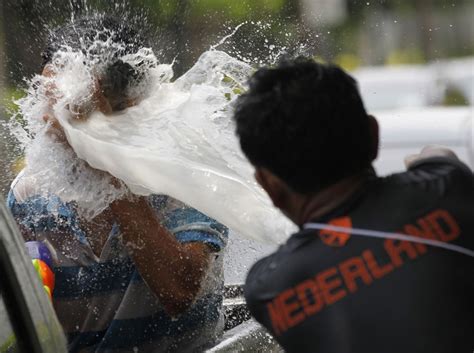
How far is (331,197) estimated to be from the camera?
196 cm

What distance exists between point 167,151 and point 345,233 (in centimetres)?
111

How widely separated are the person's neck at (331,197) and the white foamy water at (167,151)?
749 millimetres

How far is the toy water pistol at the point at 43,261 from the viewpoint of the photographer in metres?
3.01

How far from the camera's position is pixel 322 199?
1.97 metres

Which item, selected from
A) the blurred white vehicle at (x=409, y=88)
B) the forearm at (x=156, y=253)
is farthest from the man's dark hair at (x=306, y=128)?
the blurred white vehicle at (x=409, y=88)

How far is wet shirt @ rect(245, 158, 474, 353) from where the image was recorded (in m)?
1.86

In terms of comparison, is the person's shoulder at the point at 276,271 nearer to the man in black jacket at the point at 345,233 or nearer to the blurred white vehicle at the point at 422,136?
the man in black jacket at the point at 345,233

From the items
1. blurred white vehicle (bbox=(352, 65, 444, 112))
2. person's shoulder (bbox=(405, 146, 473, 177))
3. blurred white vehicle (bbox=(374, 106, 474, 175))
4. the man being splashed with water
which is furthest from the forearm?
blurred white vehicle (bbox=(352, 65, 444, 112))

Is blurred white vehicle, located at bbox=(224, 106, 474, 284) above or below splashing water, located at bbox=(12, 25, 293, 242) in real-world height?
below

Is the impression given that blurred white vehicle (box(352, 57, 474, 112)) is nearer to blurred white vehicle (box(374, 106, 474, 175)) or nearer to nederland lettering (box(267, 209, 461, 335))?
blurred white vehicle (box(374, 106, 474, 175))

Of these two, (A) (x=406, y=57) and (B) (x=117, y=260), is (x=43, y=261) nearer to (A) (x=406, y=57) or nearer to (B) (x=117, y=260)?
(B) (x=117, y=260)

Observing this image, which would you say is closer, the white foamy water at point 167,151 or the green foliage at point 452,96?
the white foamy water at point 167,151

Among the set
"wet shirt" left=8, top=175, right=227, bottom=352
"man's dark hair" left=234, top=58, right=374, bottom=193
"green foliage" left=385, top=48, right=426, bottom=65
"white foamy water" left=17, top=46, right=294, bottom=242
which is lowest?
"green foliage" left=385, top=48, right=426, bottom=65

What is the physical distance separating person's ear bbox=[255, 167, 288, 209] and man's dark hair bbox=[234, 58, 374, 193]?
2 cm
